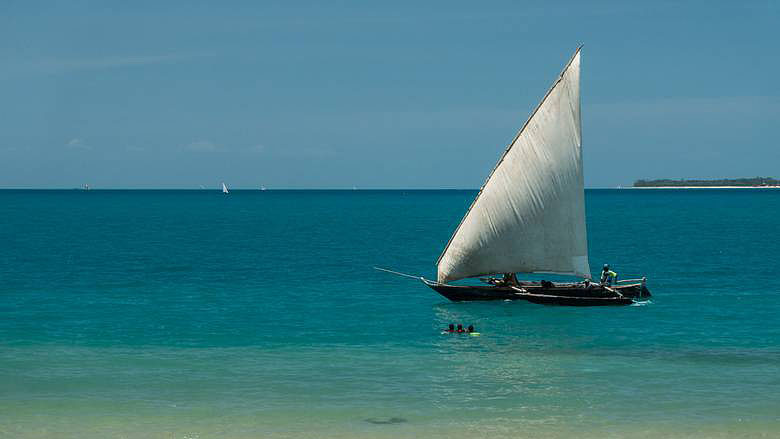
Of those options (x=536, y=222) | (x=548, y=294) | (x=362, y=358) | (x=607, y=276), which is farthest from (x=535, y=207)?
(x=362, y=358)

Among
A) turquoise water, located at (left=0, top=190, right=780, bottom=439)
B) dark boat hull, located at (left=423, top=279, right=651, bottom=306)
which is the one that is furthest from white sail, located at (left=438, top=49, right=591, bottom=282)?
turquoise water, located at (left=0, top=190, right=780, bottom=439)

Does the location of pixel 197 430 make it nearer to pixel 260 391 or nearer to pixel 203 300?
pixel 260 391

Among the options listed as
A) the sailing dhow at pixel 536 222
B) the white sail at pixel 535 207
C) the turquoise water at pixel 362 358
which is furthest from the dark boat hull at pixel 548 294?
the white sail at pixel 535 207

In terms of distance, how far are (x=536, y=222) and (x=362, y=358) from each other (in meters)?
21.2

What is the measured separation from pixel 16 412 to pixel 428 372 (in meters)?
16.2

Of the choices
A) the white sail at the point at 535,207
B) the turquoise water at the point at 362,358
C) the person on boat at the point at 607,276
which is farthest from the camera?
the person on boat at the point at 607,276

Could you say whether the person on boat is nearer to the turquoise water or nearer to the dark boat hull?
the dark boat hull

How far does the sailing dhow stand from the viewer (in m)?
56.7

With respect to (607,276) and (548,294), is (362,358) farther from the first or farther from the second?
(607,276)

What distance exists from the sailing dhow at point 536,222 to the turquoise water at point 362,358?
152 centimetres

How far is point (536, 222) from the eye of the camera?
58781mm

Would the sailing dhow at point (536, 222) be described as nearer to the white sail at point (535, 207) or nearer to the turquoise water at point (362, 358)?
the white sail at point (535, 207)

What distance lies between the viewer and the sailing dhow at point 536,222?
56.7m

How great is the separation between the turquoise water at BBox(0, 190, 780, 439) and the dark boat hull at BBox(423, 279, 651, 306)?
78cm
